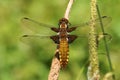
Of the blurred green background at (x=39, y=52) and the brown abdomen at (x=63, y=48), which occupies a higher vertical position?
the brown abdomen at (x=63, y=48)

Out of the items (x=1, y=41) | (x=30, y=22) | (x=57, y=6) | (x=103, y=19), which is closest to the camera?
(x=103, y=19)

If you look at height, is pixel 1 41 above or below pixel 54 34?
below

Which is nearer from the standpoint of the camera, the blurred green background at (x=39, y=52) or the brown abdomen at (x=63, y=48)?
the brown abdomen at (x=63, y=48)

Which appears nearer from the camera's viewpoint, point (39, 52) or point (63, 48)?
point (63, 48)

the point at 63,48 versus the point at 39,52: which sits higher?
the point at 63,48

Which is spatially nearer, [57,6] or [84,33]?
[84,33]

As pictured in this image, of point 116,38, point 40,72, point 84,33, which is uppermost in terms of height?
Answer: point 84,33

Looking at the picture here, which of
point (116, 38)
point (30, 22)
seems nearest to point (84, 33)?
point (30, 22)

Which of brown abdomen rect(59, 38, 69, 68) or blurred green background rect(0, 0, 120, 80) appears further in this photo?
blurred green background rect(0, 0, 120, 80)

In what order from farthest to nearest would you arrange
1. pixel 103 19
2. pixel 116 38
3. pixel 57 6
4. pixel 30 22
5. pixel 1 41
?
pixel 57 6 → pixel 1 41 → pixel 116 38 → pixel 30 22 → pixel 103 19

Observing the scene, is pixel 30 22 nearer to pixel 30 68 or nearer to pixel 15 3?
pixel 30 68

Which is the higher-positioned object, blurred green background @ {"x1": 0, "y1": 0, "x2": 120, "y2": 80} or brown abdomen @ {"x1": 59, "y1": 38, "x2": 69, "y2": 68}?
brown abdomen @ {"x1": 59, "y1": 38, "x2": 69, "y2": 68}
